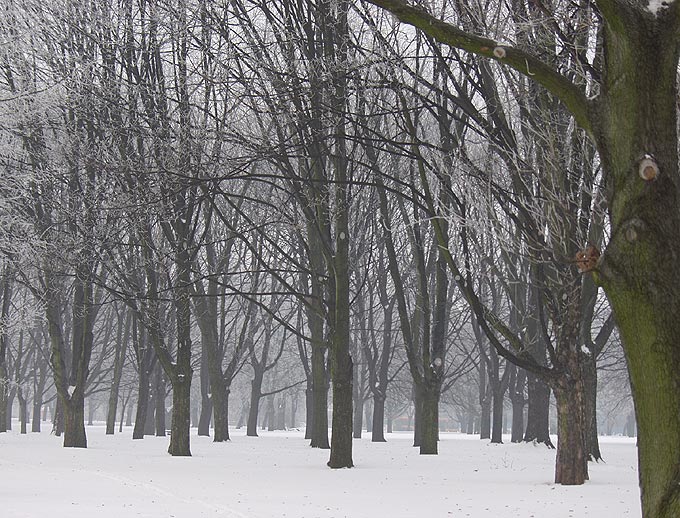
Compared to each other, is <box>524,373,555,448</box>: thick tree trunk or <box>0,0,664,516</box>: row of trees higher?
<box>0,0,664,516</box>: row of trees

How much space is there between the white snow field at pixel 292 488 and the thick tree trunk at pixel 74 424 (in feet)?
9.10

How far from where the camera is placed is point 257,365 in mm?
34031

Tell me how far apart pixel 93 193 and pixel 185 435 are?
5758 mm

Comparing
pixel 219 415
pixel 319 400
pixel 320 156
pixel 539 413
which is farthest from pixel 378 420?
pixel 320 156

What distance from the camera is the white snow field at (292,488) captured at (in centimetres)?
921

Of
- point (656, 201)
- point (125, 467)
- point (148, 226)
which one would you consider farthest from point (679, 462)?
point (148, 226)

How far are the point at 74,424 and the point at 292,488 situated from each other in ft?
38.3

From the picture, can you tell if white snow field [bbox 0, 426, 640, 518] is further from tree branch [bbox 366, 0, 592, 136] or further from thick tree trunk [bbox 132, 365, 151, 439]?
thick tree trunk [bbox 132, 365, 151, 439]

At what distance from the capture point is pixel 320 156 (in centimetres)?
1418

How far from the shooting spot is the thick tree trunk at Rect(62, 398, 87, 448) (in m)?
21.4

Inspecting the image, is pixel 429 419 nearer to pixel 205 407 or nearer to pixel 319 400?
pixel 319 400

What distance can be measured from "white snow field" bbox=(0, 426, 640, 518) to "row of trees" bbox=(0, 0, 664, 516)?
135 centimetres

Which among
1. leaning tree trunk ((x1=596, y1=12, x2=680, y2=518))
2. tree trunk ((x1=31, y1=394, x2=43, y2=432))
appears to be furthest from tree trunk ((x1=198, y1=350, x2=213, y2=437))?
leaning tree trunk ((x1=596, y1=12, x2=680, y2=518))

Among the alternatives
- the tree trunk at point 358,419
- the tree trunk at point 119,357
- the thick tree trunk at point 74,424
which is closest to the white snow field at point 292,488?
the thick tree trunk at point 74,424
